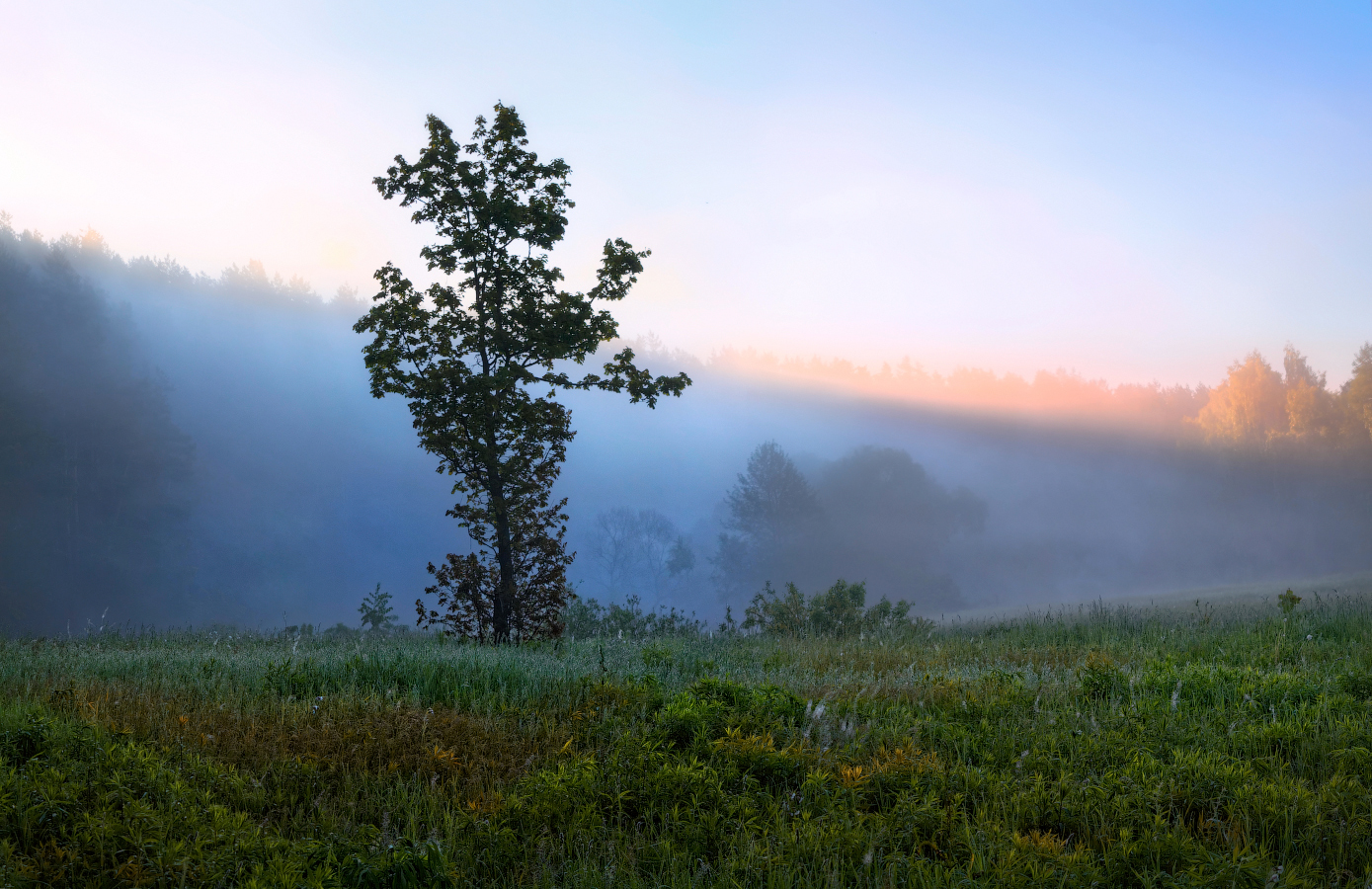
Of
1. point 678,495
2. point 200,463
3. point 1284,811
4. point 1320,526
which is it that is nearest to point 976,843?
point 1284,811

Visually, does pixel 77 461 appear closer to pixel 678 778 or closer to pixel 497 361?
pixel 497 361

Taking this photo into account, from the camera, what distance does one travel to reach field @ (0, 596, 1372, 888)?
3809mm

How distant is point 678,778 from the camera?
4715mm

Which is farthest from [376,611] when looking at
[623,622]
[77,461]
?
[77,461]

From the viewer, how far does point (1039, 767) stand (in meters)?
5.28

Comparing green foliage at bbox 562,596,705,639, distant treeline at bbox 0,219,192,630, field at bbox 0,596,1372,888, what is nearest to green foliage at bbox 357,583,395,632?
green foliage at bbox 562,596,705,639

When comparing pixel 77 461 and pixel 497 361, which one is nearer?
pixel 497 361

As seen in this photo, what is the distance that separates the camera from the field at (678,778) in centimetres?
381

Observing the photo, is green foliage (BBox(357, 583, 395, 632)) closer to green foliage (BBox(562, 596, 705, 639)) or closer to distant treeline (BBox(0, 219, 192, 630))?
green foliage (BBox(562, 596, 705, 639))

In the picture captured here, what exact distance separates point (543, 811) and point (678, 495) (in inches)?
3806

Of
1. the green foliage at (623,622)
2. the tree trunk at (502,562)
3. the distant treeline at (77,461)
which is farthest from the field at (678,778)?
the distant treeline at (77,461)

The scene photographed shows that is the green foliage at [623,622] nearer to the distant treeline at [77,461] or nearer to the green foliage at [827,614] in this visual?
the green foliage at [827,614]

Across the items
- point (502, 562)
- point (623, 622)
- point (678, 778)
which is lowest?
point (623, 622)

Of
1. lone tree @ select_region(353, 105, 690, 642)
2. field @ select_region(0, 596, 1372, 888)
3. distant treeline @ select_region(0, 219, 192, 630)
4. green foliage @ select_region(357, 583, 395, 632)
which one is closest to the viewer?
field @ select_region(0, 596, 1372, 888)
